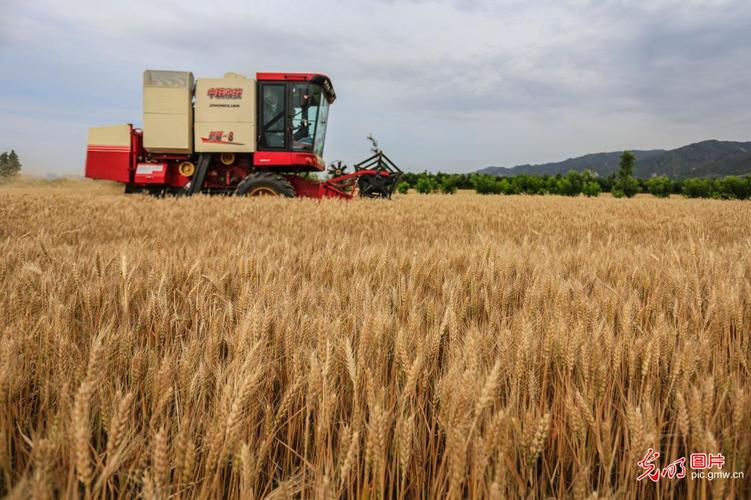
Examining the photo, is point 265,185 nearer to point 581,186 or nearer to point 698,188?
point 581,186

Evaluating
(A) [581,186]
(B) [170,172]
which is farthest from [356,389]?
(A) [581,186]

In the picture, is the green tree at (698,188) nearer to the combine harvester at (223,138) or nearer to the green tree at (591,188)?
the green tree at (591,188)

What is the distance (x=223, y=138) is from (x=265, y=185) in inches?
80.4

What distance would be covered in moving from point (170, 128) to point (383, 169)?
5788mm

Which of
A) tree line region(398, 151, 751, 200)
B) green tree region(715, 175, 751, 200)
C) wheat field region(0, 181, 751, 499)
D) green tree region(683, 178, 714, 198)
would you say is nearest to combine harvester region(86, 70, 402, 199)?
wheat field region(0, 181, 751, 499)

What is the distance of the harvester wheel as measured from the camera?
1045 cm

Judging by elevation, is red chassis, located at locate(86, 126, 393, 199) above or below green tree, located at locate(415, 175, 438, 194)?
below

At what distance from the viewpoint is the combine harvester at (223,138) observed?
1128 cm

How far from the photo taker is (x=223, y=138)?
11.5 m

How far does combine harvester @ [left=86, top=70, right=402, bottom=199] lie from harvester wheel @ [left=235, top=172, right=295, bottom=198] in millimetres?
23

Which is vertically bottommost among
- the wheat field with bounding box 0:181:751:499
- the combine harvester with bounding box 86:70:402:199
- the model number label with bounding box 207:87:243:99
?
the wheat field with bounding box 0:181:751:499

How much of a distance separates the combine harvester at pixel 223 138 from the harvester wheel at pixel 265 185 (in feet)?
0.07

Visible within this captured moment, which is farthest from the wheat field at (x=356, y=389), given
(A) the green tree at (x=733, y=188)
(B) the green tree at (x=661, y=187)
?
(B) the green tree at (x=661, y=187)

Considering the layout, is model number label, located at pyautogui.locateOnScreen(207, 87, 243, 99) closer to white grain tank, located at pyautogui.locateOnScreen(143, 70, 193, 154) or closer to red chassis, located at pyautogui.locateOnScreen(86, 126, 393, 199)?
white grain tank, located at pyautogui.locateOnScreen(143, 70, 193, 154)
